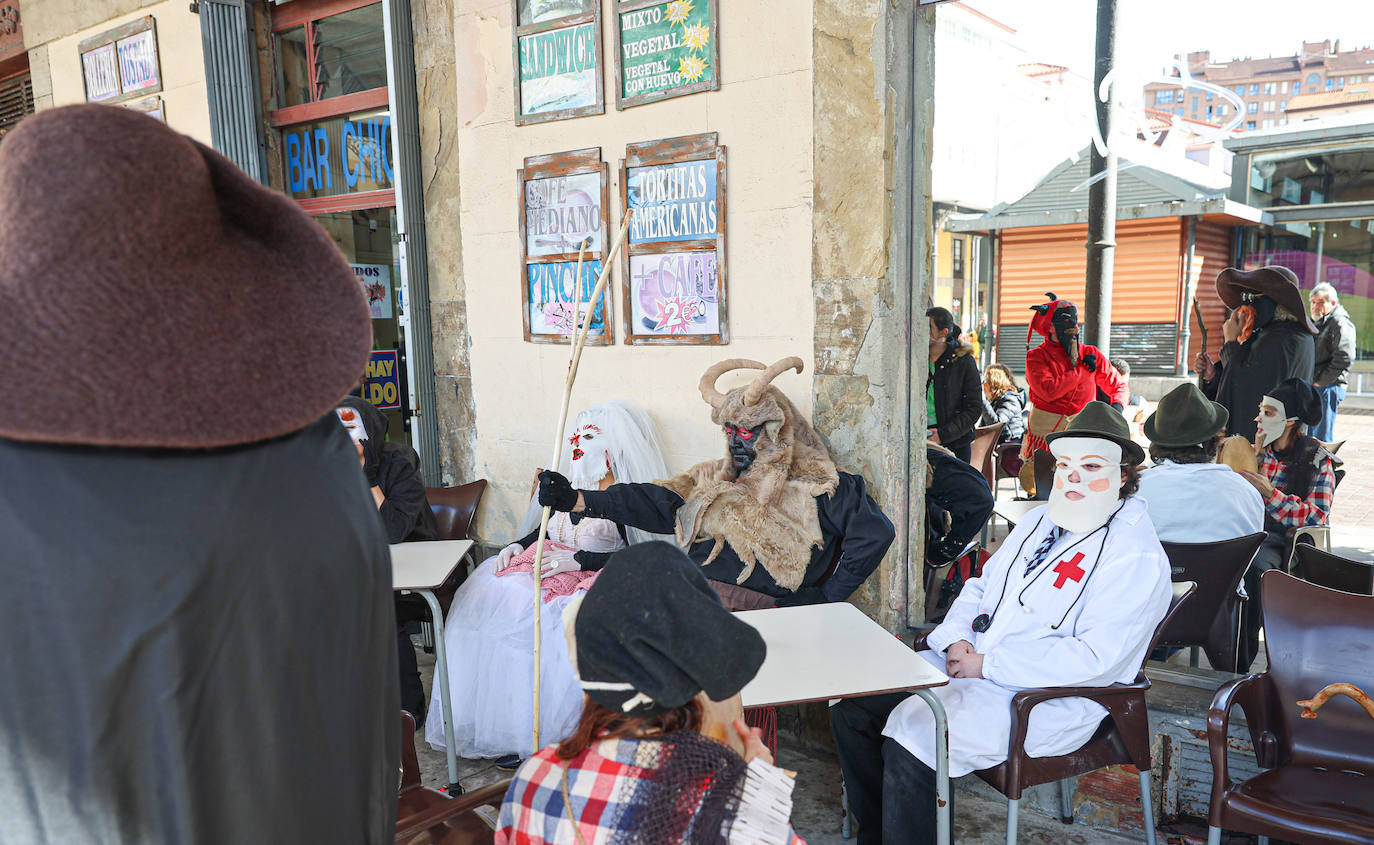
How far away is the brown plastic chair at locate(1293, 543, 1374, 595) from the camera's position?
311 centimetres

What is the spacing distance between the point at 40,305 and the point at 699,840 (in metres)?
1.07

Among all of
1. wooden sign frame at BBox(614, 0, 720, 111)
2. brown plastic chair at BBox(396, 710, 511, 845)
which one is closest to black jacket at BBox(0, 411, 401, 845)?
brown plastic chair at BBox(396, 710, 511, 845)

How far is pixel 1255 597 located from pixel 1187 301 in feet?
39.8

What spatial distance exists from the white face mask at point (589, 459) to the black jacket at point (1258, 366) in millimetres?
3611

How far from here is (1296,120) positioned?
1212 cm

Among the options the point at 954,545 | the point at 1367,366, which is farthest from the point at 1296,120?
the point at 954,545

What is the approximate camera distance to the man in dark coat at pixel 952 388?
5406 millimetres

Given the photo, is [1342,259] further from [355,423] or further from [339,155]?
[355,423]

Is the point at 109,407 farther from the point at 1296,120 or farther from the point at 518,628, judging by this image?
the point at 1296,120

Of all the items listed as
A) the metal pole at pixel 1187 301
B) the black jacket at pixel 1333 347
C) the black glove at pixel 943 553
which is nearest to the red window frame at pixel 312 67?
the black glove at pixel 943 553

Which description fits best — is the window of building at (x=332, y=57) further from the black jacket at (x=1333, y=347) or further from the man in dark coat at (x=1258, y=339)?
the black jacket at (x=1333, y=347)

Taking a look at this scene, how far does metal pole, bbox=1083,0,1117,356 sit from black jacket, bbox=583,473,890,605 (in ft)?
11.5

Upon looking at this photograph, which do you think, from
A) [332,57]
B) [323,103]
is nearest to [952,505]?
[323,103]

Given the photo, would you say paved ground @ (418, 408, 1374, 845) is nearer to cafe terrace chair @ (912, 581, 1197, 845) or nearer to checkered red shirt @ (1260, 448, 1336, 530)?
cafe terrace chair @ (912, 581, 1197, 845)
